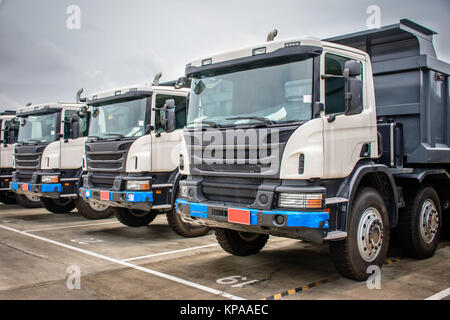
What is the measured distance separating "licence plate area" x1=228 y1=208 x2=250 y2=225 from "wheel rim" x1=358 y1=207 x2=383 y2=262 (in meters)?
1.36

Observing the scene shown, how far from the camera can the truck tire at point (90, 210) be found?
35.9 feet

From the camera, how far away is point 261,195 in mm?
4949

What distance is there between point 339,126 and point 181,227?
4.13m

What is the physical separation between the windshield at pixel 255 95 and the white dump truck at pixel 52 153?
15.6ft

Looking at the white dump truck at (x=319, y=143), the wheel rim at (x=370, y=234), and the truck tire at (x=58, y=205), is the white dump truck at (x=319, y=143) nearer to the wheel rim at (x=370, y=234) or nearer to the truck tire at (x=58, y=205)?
the wheel rim at (x=370, y=234)

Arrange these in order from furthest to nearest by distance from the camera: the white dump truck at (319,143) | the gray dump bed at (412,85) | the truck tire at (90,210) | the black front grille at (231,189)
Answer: the truck tire at (90,210)
the gray dump bed at (412,85)
the black front grille at (231,189)
the white dump truck at (319,143)

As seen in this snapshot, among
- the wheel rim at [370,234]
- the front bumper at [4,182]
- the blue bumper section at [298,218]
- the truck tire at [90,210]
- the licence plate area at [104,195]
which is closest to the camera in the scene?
the blue bumper section at [298,218]

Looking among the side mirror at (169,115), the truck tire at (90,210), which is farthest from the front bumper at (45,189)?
the side mirror at (169,115)

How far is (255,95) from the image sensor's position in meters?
5.31

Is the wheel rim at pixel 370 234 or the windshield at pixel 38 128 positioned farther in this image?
the windshield at pixel 38 128

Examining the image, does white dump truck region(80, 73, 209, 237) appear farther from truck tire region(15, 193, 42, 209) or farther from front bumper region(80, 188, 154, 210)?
truck tire region(15, 193, 42, 209)

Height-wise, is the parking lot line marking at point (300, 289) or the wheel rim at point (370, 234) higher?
the wheel rim at point (370, 234)

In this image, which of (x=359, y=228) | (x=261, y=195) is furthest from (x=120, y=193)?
(x=359, y=228)

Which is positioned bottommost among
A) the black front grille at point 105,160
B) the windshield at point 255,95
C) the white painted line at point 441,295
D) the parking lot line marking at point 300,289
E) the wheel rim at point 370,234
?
the white painted line at point 441,295
